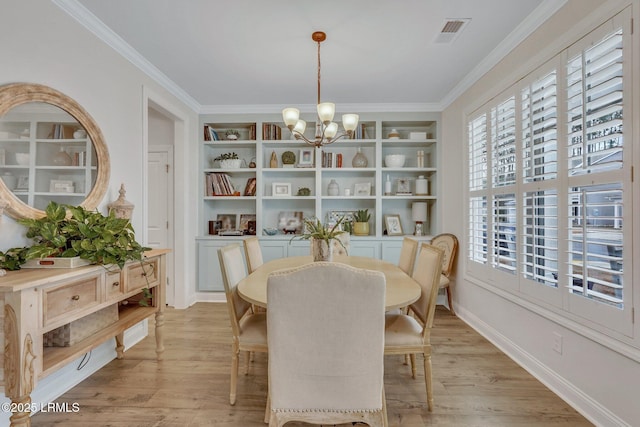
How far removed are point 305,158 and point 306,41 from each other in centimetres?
187

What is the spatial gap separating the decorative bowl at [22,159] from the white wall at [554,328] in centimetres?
325

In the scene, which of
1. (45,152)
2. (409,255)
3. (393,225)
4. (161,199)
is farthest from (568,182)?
(161,199)

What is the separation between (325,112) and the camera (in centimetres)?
231

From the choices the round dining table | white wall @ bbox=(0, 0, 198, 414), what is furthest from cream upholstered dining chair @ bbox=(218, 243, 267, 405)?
white wall @ bbox=(0, 0, 198, 414)

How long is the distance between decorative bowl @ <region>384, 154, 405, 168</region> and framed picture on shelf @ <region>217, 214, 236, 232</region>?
7.40ft

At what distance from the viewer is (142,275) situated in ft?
7.52

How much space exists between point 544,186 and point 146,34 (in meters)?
3.20

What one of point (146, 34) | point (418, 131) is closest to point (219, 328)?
point (146, 34)

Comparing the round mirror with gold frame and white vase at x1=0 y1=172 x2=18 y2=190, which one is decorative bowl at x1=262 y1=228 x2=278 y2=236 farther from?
white vase at x1=0 y1=172 x2=18 y2=190

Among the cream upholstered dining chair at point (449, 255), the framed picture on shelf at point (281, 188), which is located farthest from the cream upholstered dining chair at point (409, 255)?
the framed picture on shelf at point (281, 188)

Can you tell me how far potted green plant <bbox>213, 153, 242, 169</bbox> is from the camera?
412 cm

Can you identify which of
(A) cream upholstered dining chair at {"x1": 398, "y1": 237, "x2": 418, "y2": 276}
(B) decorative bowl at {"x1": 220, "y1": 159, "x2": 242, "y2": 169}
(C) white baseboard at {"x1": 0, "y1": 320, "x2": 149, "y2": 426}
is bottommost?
(C) white baseboard at {"x1": 0, "y1": 320, "x2": 149, "y2": 426}

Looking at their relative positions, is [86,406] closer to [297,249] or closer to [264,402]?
[264,402]

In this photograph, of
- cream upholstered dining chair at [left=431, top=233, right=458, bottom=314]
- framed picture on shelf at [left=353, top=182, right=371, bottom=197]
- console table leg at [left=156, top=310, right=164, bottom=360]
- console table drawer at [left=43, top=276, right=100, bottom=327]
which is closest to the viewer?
console table drawer at [left=43, top=276, right=100, bottom=327]
